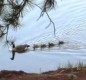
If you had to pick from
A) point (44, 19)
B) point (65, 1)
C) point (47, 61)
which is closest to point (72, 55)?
point (47, 61)

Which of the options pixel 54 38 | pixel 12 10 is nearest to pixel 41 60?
pixel 54 38

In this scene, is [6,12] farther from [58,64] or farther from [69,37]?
[69,37]

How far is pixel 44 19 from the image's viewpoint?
13.9 meters

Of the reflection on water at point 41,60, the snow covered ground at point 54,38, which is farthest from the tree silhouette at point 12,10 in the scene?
the reflection on water at point 41,60

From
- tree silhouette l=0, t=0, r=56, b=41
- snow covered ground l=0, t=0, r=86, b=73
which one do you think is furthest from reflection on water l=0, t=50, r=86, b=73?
tree silhouette l=0, t=0, r=56, b=41

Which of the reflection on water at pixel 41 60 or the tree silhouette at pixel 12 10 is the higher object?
the tree silhouette at pixel 12 10

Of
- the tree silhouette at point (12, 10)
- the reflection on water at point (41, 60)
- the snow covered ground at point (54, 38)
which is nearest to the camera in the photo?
the tree silhouette at point (12, 10)

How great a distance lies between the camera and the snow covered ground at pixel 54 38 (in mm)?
9617

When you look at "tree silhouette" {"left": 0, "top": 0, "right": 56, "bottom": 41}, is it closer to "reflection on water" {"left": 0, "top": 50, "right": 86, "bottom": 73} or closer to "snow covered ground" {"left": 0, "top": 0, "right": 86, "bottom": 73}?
"snow covered ground" {"left": 0, "top": 0, "right": 86, "bottom": 73}

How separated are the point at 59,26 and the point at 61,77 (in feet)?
25.2

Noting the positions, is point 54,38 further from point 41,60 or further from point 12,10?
point 12,10

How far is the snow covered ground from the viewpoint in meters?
9.62

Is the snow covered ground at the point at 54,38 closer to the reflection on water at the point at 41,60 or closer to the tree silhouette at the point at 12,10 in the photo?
the reflection on water at the point at 41,60

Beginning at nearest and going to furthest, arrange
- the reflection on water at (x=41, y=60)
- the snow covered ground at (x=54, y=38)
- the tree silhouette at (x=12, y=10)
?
the tree silhouette at (x=12, y=10) < the reflection on water at (x=41, y=60) < the snow covered ground at (x=54, y=38)
